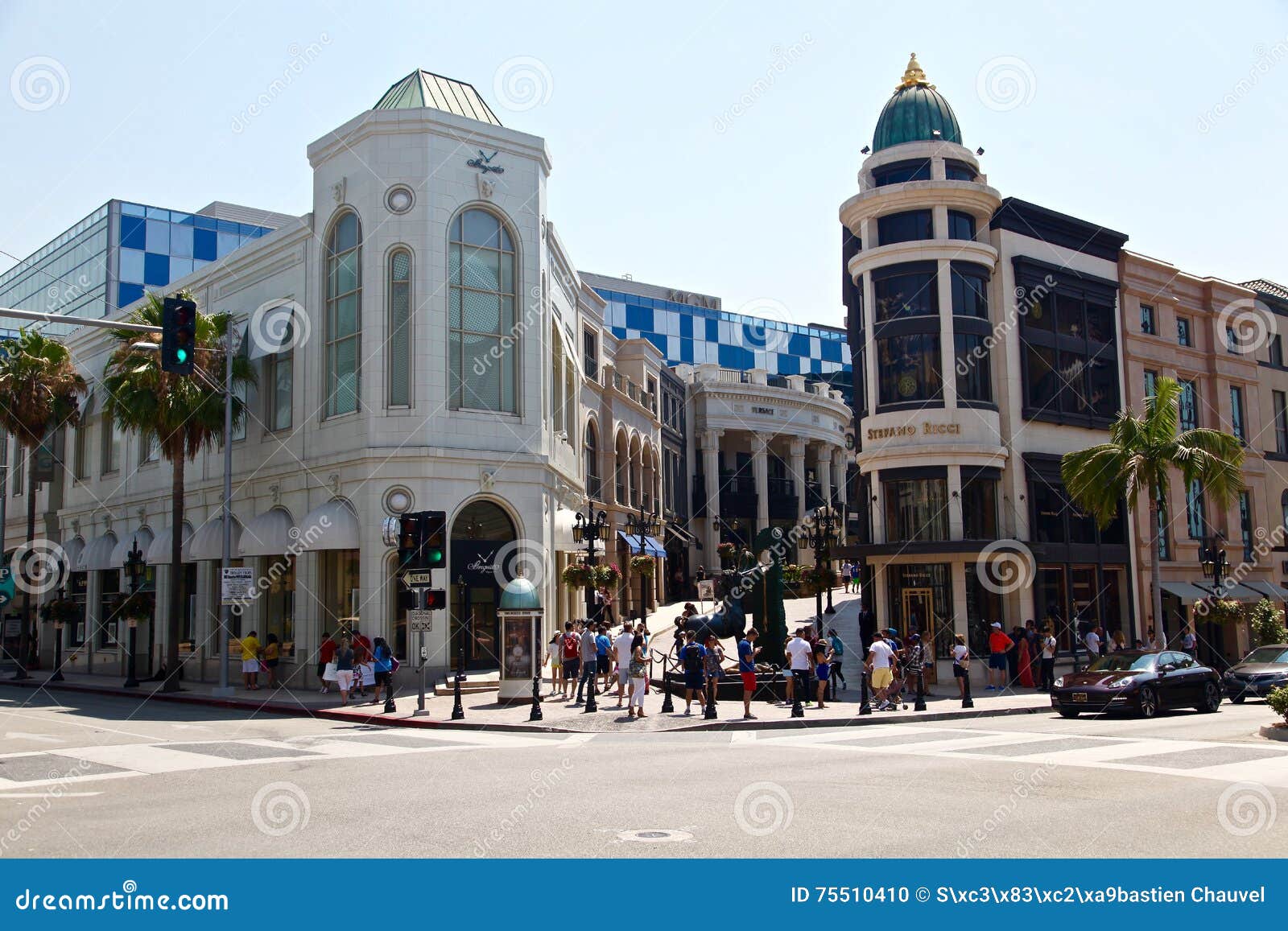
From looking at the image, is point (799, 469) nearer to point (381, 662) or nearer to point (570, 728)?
point (381, 662)

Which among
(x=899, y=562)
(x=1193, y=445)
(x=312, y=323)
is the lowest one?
(x=899, y=562)

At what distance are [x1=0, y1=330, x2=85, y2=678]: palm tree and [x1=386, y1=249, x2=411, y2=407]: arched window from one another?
18632mm

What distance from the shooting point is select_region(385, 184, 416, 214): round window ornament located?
29.5 metres

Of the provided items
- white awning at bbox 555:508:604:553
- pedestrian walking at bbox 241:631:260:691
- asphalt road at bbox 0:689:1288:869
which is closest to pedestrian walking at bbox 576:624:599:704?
asphalt road at bbox 0:689:1288:869

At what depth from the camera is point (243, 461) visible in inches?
1346

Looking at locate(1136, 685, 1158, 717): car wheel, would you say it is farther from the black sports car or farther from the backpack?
the backpack

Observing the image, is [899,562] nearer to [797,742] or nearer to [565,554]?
[565,554]

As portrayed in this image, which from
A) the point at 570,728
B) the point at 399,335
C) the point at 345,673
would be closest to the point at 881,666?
the point at 570,728

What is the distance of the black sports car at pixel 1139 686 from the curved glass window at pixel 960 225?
48.2 feet

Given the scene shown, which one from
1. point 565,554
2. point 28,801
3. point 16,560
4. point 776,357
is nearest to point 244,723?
point 28,801

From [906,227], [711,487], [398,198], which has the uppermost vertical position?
[398,198]

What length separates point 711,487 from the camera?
6719cm

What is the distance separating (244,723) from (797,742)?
1138 centimetres

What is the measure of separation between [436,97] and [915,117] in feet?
47.5
